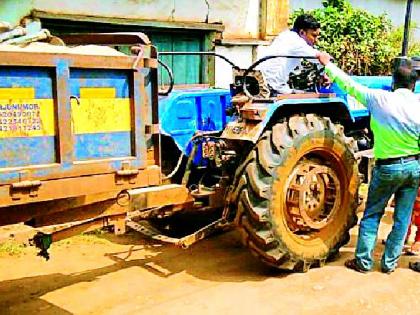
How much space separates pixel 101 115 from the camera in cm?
400

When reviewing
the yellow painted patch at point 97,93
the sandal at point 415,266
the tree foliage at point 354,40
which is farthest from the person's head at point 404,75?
the tree foliage at point 354,40

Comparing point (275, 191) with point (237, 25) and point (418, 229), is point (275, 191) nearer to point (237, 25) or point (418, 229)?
point (418, 229)

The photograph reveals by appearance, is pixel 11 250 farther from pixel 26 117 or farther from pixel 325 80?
pixel 325 80

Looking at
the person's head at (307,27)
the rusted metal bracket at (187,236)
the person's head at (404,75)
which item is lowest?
the rusted metal bracket at (187,236)

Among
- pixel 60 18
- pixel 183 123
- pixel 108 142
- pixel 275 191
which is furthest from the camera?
pixel 60 18

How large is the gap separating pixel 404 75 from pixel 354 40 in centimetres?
728

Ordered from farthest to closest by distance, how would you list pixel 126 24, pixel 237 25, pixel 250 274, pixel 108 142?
pixel 237 25 → pixel 126 24 → pixel 250 274 → pixel 108 142

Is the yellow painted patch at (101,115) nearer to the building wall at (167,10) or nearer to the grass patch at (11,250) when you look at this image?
the grass patch at (11,250)

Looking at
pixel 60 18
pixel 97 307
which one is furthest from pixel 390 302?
pixel 60 18

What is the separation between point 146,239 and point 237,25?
5.24 metres

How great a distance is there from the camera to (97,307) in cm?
483

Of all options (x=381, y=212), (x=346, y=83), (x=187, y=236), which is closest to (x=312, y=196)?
(x=381, y=212)

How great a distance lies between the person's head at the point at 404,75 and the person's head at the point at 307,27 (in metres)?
0.91

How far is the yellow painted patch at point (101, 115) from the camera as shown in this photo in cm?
391
